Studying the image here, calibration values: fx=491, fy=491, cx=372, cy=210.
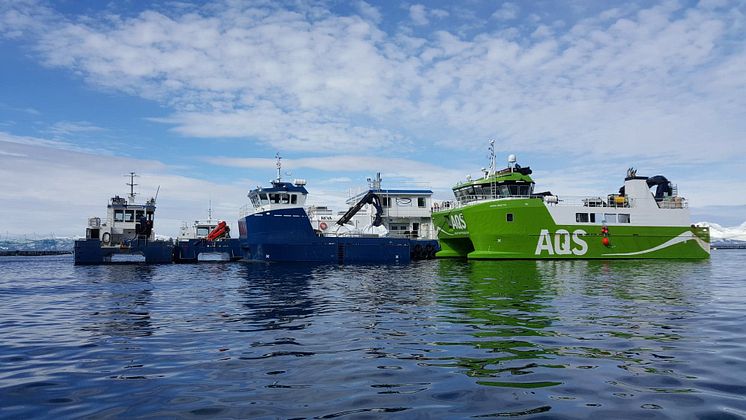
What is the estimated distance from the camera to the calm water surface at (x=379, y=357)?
5.88 m

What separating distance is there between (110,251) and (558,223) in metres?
39.0

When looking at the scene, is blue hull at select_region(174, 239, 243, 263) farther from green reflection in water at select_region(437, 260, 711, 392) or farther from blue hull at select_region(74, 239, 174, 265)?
green reflection in water at select_region(437, 260, 711, 392)

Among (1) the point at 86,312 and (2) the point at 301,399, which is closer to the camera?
(2) the point at 301,399

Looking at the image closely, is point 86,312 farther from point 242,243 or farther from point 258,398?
point 242,243

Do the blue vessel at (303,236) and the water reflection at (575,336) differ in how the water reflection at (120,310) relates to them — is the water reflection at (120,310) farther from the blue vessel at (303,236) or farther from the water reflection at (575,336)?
the blue vessel at (303,236)

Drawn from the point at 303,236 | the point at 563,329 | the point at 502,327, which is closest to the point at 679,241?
the point at 303,236

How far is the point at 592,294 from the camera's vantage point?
17188mm

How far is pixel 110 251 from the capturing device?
42906 mm

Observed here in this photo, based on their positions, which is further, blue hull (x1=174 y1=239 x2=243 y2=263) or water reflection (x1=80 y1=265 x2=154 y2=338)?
blue hull (x1=174 y1=239 x2=243 y2=263)

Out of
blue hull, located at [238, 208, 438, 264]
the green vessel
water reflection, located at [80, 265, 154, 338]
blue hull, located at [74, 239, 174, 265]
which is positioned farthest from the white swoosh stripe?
blue hull, located at [74, 239, 174, 265]

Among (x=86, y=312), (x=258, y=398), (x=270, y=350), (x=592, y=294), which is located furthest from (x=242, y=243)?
(x=258, y=398)

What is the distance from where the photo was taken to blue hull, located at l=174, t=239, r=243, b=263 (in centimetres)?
4688

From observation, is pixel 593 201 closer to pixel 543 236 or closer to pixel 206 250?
pixel 543 236

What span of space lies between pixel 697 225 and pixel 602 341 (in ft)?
156
